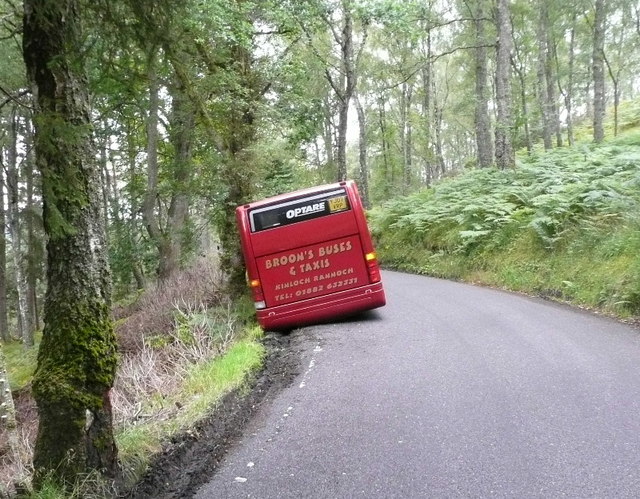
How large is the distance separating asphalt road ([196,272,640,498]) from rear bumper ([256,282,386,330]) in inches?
60.0

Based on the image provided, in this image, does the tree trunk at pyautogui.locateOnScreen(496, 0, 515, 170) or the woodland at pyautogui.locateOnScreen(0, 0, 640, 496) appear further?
the tree trunk at pyautogui.locateOnScreen(496, 0, 515, 170)

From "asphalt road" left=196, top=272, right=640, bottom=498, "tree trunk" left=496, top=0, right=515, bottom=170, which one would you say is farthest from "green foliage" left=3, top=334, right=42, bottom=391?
"tree trunk" left=496, top=0, right=515, bottom=170

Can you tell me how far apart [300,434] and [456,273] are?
11559mm

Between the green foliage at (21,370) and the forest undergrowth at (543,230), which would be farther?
the green foliage at (21,370)

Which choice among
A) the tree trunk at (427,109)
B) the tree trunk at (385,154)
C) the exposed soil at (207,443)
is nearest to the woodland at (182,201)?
the exposed soil at (207,443)

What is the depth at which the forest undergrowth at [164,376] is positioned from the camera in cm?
488

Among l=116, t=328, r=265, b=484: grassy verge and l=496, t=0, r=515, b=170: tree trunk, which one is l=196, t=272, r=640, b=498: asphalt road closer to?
l=116, t=328, r=265, b=484: grassy verge

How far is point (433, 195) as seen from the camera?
70.6 ft

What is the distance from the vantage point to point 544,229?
12742 millimetres

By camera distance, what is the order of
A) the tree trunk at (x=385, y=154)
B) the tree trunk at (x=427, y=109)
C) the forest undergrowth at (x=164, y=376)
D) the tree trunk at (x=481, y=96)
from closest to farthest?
1. the forest undergrowth at (x=164, y=376)
2. the tree trunk at (x=481, y=96)
3. the tree trunk at (x=427, y=109)
4. the tree trunk at (x=385, y=154)

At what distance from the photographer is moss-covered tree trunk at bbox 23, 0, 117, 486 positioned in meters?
3.99

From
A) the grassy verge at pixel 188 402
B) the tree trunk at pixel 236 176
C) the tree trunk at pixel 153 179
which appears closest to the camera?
the grassy verge at pixel 188 402

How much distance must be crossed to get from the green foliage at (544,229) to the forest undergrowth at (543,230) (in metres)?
0.03

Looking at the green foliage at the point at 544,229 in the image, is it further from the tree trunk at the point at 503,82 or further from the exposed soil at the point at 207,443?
the exposed soil at the point at 207,443
